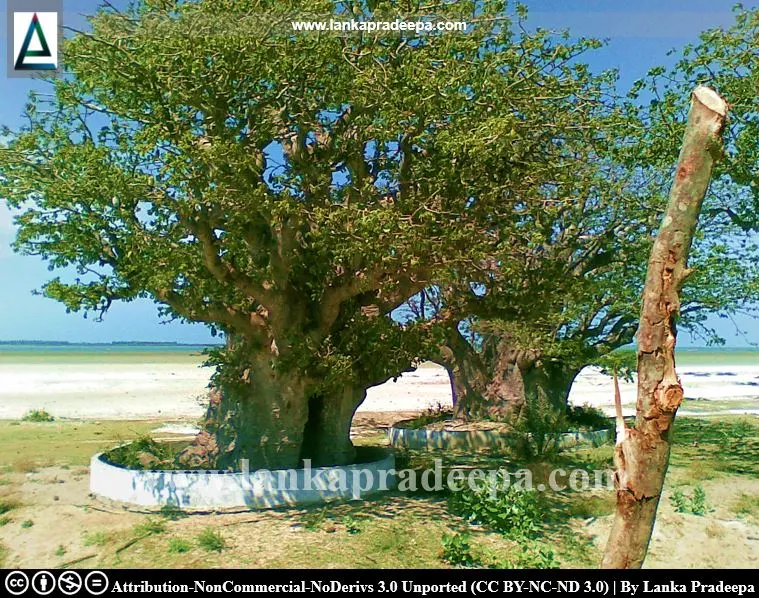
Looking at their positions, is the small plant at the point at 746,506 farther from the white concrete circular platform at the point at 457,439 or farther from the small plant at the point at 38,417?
the small plant at the point at 38,417

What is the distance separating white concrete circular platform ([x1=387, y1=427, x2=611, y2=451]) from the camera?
57.8ft

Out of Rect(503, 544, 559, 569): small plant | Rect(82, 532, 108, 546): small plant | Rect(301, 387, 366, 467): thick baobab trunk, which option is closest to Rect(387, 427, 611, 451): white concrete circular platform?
Rect(301, 387, 366, 467): thick baobab trunk

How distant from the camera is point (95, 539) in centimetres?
887

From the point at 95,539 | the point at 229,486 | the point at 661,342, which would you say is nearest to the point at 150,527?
the point at 95,539

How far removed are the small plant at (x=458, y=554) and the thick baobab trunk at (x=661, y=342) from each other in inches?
220

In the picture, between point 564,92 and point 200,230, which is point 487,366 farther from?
point 200,230

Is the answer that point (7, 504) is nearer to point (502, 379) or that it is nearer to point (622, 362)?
point (502, 379)

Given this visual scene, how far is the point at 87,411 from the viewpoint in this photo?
1078 inches

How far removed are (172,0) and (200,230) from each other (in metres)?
2.94

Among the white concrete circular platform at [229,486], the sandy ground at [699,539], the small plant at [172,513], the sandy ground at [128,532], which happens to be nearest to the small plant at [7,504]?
the sandy ground at [128,532]

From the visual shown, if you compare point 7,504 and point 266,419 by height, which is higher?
point 266,419
